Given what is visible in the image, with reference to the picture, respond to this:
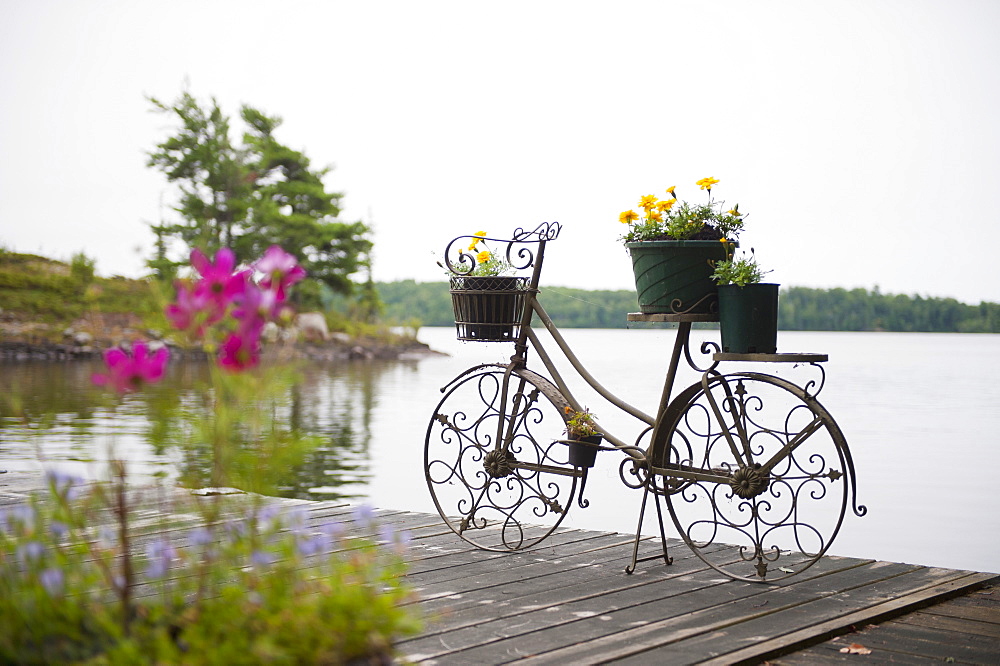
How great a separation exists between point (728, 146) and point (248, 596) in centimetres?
1420

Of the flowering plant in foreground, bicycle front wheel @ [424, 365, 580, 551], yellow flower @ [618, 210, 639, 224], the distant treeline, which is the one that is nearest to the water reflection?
the flowering plant in foreground

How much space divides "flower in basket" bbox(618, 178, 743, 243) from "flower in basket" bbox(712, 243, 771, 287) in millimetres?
151

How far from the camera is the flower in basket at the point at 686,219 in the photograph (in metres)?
3.65

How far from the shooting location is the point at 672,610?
3.28 meters

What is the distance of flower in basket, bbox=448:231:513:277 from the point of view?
413 cm

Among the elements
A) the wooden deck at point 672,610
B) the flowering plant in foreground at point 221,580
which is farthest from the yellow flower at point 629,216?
the flowering plant in foreground at point 221,580

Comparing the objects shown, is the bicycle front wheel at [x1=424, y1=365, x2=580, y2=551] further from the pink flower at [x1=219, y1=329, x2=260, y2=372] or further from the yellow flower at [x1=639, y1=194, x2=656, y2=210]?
the pink flower at [x1=219, y1=329, x2=260, y2=372]

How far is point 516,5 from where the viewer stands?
21719mm

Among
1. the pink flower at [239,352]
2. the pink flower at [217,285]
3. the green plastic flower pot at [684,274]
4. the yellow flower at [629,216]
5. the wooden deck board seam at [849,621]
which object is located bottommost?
the wooden deck board seam at [849,621]

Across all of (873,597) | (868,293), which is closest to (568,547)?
(873,597)

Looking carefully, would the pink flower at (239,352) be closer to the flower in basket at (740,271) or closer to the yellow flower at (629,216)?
the flower in basket at (740,271)

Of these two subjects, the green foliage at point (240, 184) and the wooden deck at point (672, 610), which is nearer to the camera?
the wooden deck at point (672, 610)

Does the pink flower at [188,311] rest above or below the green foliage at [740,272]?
below

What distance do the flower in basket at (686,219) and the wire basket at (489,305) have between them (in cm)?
59
